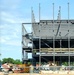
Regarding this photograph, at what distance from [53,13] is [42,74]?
22.1 m

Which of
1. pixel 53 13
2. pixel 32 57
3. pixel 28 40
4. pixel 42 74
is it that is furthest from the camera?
pixel 28 40

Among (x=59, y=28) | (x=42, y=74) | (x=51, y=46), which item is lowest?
(x=42, y=74)

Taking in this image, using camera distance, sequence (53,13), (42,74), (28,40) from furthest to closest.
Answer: (28,40), (53,13), (42,74)

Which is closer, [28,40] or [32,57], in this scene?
[32,57]

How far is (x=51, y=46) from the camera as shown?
5800cm

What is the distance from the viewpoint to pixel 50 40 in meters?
56.2

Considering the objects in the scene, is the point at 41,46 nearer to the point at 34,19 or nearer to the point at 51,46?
the point at 51,46

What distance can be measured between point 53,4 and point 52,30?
698 cm

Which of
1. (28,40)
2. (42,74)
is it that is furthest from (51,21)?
(42,74)

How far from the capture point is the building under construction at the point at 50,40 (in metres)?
53.9

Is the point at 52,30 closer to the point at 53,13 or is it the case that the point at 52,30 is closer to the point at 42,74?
the point at 53,13

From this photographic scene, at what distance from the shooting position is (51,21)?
185 ft

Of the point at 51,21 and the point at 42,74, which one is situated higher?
the point at 51,21

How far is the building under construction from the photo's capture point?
177 feet
